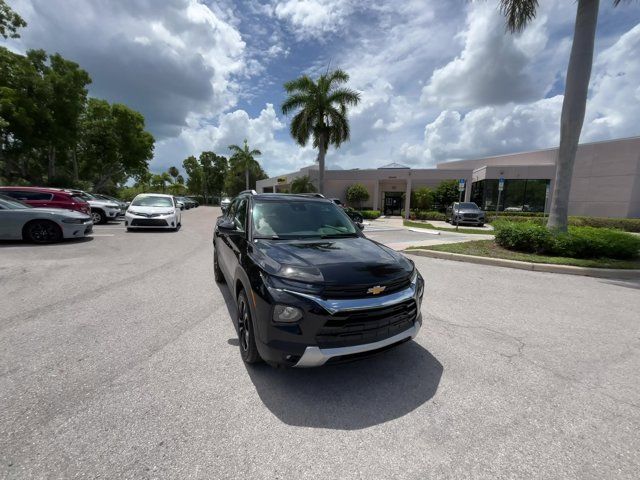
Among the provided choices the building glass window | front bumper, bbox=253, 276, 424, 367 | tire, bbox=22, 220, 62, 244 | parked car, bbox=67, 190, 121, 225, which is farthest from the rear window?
the building glass window

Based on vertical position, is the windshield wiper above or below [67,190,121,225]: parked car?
above

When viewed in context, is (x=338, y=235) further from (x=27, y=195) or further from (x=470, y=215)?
(x=470, y=215)

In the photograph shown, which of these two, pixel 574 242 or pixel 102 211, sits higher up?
pixel 102 211

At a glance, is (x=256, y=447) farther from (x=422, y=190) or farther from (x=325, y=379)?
(x=422, y=190)

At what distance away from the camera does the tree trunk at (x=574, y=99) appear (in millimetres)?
8195

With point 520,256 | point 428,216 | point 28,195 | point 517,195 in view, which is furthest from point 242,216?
point 517,195

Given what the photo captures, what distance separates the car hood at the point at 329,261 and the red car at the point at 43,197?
13.0 metres

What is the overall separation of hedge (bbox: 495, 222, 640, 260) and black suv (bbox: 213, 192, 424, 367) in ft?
24.5

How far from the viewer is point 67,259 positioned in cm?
702

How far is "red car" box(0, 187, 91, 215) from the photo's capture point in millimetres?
11191

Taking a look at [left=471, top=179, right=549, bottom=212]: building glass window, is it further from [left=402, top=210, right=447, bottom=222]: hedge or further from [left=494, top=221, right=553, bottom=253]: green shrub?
[left=494, top=221, right=553, bottom=253]: green shrub

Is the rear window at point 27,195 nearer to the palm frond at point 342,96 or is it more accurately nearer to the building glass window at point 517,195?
the palm frond at point 342,96

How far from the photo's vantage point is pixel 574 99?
8430mm

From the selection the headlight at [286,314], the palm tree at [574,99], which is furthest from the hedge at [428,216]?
the headlight at [286,314]
